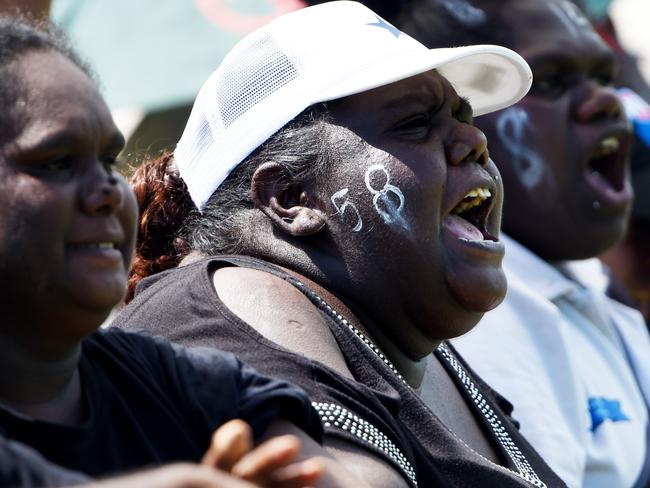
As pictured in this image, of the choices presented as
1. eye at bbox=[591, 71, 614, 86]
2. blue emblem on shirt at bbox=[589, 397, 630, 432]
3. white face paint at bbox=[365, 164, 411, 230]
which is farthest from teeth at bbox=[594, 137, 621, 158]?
white face paint at bbox=[365, 164, 411, 230]

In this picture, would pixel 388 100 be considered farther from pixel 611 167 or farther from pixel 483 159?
pixel 611 167

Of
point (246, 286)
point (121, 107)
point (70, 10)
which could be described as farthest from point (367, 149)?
point (70, 10)

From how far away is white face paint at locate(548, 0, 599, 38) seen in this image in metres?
4.11

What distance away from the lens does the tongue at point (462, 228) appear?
265 centimetres

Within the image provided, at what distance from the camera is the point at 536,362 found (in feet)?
11.7

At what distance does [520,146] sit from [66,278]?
8.66ft

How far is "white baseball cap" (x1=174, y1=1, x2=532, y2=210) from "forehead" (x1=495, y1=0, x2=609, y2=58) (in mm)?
1228

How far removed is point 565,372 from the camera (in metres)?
3.58

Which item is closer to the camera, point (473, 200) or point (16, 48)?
point (16, 48)

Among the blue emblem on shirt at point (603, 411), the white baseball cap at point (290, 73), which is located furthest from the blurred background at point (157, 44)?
the white baseball cap at point (290, 73)

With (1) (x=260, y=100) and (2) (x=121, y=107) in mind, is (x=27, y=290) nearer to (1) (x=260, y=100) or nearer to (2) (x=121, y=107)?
(1) (x=260, y=100)

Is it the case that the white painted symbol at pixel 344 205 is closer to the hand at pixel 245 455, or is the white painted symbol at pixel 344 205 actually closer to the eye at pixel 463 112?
the eye at pixel 463 112

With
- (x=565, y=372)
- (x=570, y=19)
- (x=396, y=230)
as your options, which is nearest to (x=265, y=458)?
(x=396, y=230)

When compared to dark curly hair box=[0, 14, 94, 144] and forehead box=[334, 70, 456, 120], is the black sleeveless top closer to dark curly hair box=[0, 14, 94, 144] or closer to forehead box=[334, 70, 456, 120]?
forehead box=[334, 70, 456, 120]
